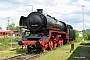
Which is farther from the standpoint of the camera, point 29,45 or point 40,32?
point 40,32

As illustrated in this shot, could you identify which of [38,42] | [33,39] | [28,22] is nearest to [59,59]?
[38,42]

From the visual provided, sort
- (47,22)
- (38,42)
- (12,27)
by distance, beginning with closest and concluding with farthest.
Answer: (38,42)
(47,22)
(12,27)

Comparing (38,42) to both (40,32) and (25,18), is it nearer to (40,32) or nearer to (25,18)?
(40,32)

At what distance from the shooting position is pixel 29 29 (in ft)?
63.2

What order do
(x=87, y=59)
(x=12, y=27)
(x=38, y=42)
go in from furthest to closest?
1. (x=12, y=27)
2. (x=38, y=42)
3. (x=87, y=59)

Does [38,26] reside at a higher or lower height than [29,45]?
higher

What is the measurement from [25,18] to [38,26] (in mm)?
1824

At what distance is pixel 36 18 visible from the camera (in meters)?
18.8

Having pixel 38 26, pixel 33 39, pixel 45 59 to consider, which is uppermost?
pixel 38 26

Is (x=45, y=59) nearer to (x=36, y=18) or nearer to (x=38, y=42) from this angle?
(x=38, y=42)

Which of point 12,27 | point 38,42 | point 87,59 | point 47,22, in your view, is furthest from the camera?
point 12,27

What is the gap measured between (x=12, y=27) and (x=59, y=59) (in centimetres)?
9990

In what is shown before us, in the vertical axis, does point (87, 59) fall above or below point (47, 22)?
below

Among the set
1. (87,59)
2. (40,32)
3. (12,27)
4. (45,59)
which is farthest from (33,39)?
(12,27)
